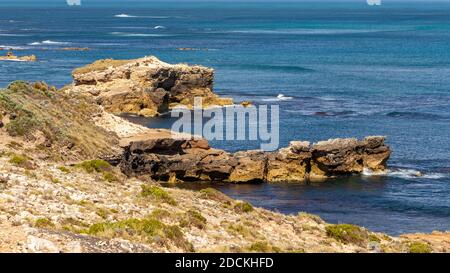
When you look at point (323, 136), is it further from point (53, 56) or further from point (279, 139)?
point (53, 56)

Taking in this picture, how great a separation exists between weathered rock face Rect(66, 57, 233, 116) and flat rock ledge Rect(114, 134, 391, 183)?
32323 mm

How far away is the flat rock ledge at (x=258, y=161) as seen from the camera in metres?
63.1

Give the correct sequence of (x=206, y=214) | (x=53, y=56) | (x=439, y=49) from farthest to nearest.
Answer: (x=439, y=49), (x=53, y=56), (x=206, y=214)

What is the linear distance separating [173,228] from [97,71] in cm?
7890

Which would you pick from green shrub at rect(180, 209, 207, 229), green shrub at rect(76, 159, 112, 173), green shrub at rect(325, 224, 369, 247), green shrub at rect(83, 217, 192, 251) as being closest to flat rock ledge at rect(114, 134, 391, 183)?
green shrub at rect(76, 159, 112, 173)

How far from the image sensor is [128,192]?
32406 millimetres

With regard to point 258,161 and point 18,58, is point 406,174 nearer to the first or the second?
point 258,161

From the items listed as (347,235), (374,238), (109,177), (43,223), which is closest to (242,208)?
(347,235)

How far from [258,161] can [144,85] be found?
131 ft

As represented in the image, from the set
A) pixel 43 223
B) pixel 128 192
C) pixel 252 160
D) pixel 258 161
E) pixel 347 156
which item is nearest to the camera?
pixel 43 223

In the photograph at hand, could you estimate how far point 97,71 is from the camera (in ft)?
338

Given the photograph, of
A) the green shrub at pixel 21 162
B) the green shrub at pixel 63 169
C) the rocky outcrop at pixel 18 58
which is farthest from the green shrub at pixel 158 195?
the rocky outcrop at pixel 18 58

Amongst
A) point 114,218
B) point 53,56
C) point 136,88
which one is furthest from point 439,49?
point 114,218
